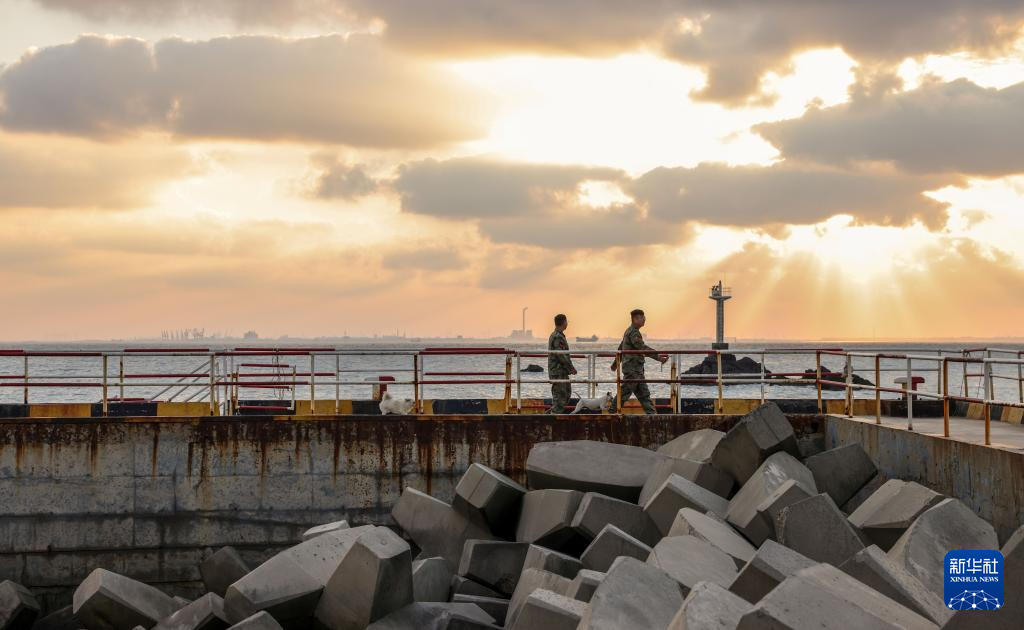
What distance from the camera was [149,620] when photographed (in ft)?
30.6

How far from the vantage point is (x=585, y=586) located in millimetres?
7199

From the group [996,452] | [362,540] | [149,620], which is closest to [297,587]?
[362,540]

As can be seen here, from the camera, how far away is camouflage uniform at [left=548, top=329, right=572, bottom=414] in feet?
44.9

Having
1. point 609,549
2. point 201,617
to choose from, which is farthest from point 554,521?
point 201,617

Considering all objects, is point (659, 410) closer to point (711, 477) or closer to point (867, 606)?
point (711, 477)

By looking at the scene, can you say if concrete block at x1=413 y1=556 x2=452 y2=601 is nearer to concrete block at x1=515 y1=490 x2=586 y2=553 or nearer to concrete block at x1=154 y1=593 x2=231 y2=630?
concrete block at x1=515 y1=490 x2=586 y2=553

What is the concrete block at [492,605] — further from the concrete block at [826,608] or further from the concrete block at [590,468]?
the concrete block at [826,608]

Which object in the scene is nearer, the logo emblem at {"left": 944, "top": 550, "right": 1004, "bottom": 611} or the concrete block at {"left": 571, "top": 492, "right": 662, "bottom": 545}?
the logo emblem at {"left": 944, "top": 550, "right": 1004, "bottom": 611}

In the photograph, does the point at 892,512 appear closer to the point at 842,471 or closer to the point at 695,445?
the point at 842,471

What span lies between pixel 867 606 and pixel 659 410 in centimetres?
1209

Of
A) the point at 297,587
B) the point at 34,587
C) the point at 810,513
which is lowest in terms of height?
the point at 34,587

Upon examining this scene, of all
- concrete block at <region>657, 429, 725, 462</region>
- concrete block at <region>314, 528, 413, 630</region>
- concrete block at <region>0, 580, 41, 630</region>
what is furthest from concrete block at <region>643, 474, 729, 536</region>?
concrete block at <region>0, 580, 41, 630</region>

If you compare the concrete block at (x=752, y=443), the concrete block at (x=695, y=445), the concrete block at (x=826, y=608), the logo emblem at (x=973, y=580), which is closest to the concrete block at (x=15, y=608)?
the concrete block at (x=695, y=445)

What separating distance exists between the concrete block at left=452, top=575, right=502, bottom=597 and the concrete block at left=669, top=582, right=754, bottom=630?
3.93 m
